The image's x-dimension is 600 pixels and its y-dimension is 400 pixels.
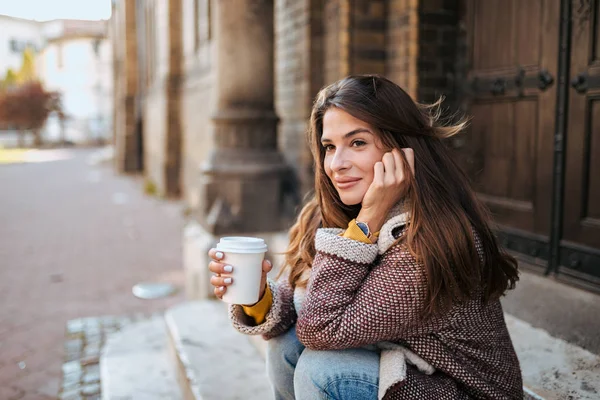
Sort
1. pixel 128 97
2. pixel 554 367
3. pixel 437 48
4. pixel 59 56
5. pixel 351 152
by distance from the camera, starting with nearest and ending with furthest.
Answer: pixel 351 152 < pixel 554 367 < pixel 437 48 < pixel 128 97 < pixel 59 56

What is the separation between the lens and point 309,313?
5.55 ft

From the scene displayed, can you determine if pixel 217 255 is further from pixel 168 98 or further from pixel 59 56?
pixel 59 56

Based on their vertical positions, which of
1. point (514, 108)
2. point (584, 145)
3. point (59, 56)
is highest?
point (59, 56)

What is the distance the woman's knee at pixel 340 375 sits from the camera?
1.67 meters

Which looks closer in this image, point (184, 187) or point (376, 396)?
point (376, 396)

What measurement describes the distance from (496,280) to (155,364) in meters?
2.40

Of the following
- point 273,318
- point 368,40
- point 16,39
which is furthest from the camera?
point 16,39

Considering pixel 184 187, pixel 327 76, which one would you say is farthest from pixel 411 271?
pixel 184 187

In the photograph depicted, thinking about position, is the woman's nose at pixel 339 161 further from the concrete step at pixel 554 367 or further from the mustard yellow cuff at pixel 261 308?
→ the concrete step at pixel 554 367

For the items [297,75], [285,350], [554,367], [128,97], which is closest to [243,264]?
[285,350]

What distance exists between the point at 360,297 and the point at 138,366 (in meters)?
2.29

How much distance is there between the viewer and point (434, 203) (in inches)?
64.6

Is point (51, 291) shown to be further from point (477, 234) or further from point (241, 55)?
point (477, 234)

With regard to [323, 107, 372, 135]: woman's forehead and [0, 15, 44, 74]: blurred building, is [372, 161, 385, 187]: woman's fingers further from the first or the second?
[0, 15, 44, 74]: blurred building
